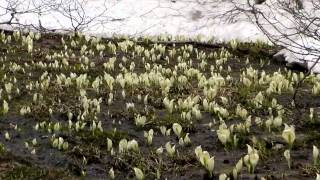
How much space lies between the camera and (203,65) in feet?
41.2

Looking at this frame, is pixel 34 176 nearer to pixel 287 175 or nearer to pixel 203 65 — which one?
pixel 287 175

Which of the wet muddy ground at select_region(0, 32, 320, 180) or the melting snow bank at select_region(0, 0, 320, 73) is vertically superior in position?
the melting snow bank at select_region(0, 0, 320, 73)

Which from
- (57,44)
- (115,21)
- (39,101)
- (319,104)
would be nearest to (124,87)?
(39,101)

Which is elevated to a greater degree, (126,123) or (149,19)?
(149,19)

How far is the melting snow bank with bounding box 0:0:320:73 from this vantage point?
67.2 ft

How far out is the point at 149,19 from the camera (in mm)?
22266

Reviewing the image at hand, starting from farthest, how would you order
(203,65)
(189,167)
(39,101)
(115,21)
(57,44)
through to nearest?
(115,21) < (57,44) < (203,65) < (39,101) < (189,167)

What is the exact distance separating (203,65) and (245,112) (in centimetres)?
489

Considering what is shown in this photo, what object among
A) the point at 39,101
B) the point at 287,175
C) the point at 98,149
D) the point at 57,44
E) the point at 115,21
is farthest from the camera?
the point at 115,21

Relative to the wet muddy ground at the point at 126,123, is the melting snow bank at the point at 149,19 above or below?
above

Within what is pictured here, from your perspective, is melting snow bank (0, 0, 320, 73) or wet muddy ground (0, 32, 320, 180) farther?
melting snow bank (0, 0, 320, 73)

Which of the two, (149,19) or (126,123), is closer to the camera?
(126,123)

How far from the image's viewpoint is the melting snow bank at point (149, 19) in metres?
20.5

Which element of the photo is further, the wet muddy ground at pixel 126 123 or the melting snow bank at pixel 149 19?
the melting snow bank at pixel 149 19
